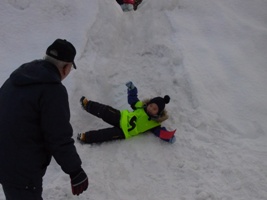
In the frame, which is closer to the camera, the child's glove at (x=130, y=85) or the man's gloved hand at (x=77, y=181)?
the man's gloved hand at (x=77, y=181)

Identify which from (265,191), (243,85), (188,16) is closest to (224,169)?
(265,191)

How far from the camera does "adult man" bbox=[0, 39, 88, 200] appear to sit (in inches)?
95.7

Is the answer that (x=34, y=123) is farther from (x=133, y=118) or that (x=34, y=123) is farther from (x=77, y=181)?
(x=133, y=118)

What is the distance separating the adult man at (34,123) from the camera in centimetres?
243

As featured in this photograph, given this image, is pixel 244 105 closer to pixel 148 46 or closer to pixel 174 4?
pixel 148 46

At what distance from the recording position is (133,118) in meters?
4.91

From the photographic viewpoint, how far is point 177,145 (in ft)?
15.5

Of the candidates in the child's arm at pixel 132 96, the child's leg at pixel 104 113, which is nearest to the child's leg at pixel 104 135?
the child's leg at pixel 104 113

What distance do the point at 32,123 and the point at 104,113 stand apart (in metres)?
2.44

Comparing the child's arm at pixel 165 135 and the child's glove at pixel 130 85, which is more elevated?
the child's glove at pixel 130 85

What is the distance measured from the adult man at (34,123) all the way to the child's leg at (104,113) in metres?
2.19

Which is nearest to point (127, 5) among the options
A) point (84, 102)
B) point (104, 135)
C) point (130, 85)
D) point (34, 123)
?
point (130, 85)

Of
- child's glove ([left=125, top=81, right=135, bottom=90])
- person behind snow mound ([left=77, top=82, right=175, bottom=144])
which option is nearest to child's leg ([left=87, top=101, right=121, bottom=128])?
person behind snow mound ([left=77, top=82, right=175, bottom=144])

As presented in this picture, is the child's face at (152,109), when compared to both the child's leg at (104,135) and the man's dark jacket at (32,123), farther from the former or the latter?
the man's dark jacket at (32,123)
